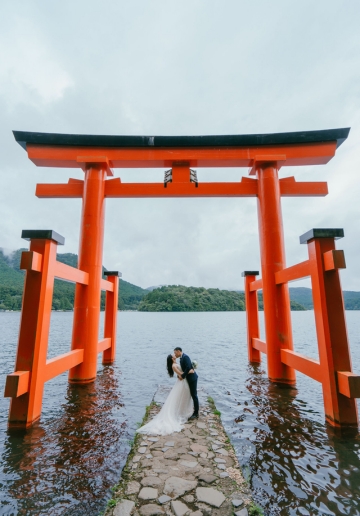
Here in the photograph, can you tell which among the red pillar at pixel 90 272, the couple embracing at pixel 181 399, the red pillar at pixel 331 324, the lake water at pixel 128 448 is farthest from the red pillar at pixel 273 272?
the red pillar at pixel 90 272

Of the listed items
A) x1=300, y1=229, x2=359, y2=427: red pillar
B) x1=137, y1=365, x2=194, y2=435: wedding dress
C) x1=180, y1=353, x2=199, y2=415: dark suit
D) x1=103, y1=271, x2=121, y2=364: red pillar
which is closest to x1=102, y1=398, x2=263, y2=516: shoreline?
x1=137, y1=365, x2=194, y2=435: wedding dress

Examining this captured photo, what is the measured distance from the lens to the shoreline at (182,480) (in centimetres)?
272

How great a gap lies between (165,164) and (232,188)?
246 cm

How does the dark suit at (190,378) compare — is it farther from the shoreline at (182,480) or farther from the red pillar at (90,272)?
the red pillar at (90,272)

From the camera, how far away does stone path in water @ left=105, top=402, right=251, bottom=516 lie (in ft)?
8.96

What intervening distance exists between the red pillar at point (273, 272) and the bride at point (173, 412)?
11.0ft

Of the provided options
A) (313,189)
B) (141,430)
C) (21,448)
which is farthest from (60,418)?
(313,189)

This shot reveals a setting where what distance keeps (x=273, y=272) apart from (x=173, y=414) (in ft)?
15.8

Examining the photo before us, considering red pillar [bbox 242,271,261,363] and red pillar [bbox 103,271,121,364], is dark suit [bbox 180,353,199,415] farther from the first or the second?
red pillar [bbox 242,271,261,363]

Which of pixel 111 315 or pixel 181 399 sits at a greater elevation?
pixel 111 315

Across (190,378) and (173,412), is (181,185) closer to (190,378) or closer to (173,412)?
(190,378)

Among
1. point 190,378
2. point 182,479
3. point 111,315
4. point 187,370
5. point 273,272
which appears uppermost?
point 273,272

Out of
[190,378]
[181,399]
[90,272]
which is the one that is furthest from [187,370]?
[90,272]

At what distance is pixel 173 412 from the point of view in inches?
203
